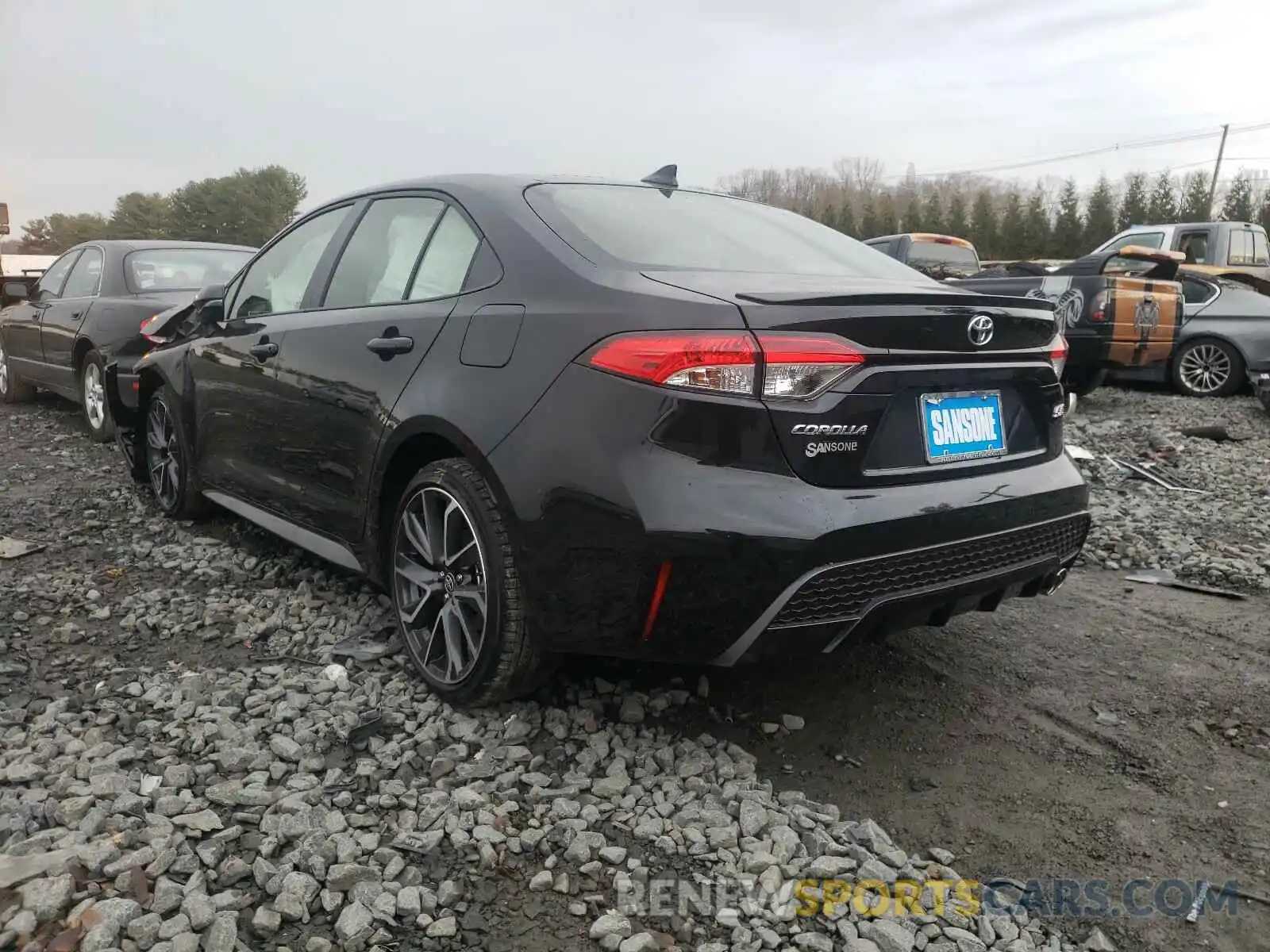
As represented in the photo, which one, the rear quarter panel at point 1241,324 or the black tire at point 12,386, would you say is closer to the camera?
the black tire at point 12,386

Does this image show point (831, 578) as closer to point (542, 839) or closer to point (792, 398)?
point (792, 398)

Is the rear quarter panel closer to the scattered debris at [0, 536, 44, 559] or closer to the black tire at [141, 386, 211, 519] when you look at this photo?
the black tire at [141, 386, 211, 519]

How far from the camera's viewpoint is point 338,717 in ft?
8.84

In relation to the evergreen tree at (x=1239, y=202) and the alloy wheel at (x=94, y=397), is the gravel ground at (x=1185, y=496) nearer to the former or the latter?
the alloy wheel at (x=94, y=397)

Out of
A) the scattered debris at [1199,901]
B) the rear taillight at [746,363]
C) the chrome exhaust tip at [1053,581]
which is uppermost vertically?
the rear taillight at [746,363]

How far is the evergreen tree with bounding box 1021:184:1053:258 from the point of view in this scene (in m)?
42.9

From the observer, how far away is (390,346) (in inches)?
114

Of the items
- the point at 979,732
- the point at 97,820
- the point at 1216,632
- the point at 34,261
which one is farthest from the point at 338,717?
the point at 34,261

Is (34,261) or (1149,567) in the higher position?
(34,261)

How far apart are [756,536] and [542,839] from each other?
0.85 metres

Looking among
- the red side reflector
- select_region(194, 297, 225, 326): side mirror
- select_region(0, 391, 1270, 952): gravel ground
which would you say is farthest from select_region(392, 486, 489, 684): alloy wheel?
select_region(194, 297, 225, 326): side mirror

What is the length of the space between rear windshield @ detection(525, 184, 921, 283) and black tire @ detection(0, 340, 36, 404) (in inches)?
296

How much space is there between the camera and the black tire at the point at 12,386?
27.8 feet

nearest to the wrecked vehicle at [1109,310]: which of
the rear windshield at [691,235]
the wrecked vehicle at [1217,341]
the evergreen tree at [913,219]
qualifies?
the wrecked vehicle at [1217,341]
